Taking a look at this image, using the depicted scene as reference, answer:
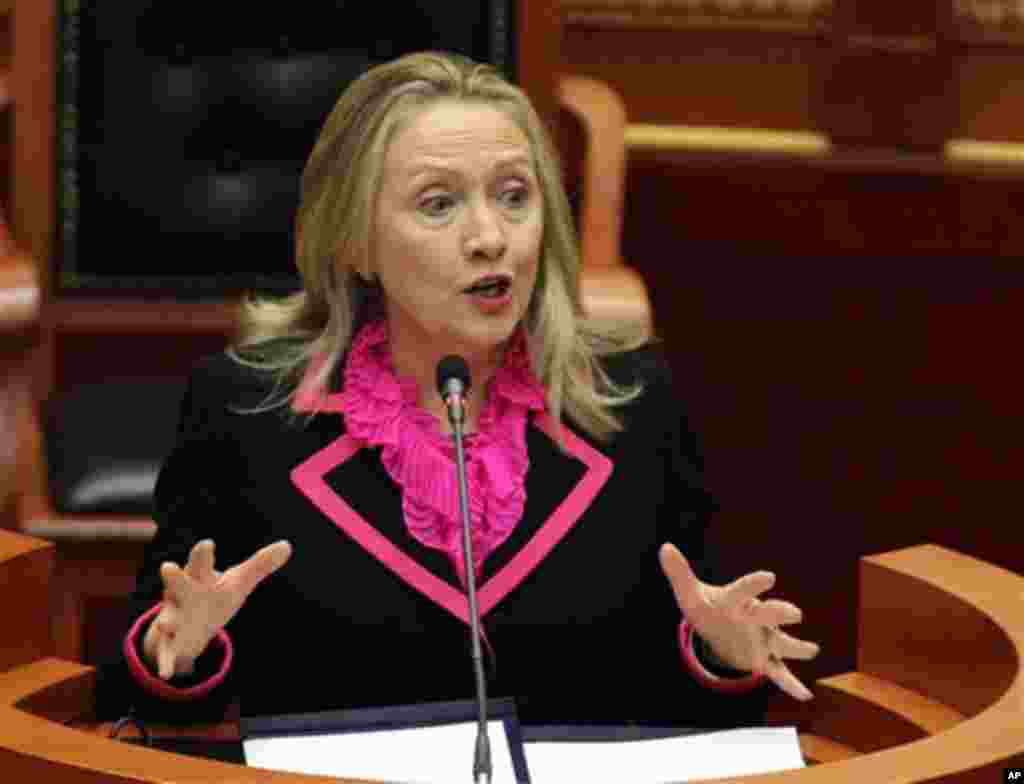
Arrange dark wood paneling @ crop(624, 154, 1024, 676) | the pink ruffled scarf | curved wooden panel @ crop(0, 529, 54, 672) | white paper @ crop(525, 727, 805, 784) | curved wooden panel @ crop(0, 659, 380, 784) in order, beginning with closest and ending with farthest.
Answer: curved wooden panel @ crop(0, 659, 380, 784) → white paper @ crop(525, 727, 805, 784) → curved wooden panel @ crop(0, 529, 54, 672) → the pink ruffled scarf → dark wood paneling @ crop(624, 154, 1024, 676)

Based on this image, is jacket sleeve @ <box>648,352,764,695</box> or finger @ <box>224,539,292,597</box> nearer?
finger @ <box>224,539,292,597</box>

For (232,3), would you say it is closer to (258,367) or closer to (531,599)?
(258,367)

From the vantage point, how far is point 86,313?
5.52 ft

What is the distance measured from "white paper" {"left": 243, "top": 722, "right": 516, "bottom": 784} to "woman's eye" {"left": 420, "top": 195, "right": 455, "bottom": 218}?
0.26 meters

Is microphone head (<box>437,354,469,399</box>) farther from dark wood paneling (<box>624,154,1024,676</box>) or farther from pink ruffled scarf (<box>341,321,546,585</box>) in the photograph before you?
dark wood paneling (<box>624,154,1024,676</box>)

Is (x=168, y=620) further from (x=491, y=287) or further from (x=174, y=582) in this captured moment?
(x=491, y=287)

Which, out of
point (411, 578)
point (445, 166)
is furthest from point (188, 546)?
point (445, 166)

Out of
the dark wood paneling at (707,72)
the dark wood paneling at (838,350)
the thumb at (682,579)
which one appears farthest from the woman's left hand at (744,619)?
the dark wood paneling at (707,72)

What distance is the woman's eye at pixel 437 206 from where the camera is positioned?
1.04 meters

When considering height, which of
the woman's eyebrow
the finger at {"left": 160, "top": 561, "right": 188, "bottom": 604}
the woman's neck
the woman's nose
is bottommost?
the finger at {"left": 160, "top": 561, "right": 188, "bottom": 604}

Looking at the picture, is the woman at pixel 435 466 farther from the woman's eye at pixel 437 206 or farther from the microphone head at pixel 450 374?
the microphone head at pixel 450 374

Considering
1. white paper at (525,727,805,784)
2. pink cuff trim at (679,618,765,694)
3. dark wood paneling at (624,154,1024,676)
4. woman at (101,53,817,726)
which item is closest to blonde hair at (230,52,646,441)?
woman at (101,53,817,726)

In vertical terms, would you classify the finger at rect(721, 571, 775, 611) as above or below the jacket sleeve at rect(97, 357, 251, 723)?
above

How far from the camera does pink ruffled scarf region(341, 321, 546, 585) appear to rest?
104cm
